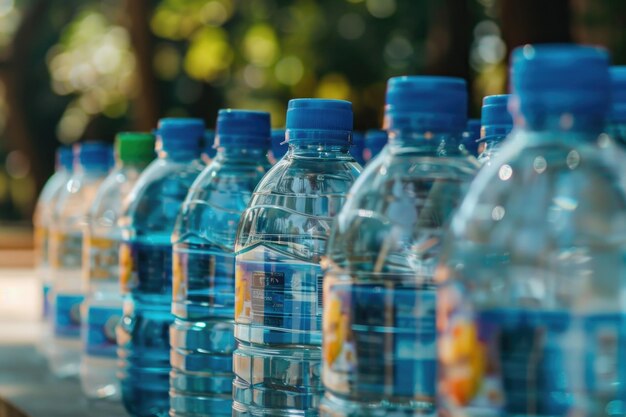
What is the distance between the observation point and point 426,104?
121cm

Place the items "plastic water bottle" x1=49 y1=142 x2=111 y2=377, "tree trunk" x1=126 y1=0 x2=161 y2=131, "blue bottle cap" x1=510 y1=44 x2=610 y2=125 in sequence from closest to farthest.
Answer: "blue bottle cap" x1=510 y1=44 x2=610 y2=125 → "plastic water bottle" x1=49 y1=142 x2=111 y2=377 → "tree trunk" x1=126 y1=0 x2=161 y2=131

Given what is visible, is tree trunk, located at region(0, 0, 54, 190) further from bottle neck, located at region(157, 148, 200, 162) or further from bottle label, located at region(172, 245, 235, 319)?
bottle label, located at region(172, 245, 235, 319)

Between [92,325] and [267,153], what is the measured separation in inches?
35.5

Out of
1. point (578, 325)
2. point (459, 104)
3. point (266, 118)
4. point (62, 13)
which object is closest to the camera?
point (578, 325)

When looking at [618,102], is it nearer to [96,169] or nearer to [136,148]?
[136,148]

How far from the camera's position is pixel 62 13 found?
16.9m

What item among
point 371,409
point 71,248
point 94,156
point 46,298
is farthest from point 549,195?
point 46,298

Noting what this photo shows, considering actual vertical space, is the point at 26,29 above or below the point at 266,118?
above

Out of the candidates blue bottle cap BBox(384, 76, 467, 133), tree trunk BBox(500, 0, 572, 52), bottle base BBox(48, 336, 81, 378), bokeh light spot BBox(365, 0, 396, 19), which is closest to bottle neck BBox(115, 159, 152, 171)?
bottle base BBox(48, 336, 81, 378)

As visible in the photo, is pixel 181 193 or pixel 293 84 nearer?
pixel 181 193

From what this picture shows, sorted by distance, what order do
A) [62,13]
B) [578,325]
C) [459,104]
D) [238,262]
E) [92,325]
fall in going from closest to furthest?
[578,325]
[459,104]
[238,262]
[92,325]
[62,13]

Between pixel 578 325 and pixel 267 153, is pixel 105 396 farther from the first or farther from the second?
pixel 578 325

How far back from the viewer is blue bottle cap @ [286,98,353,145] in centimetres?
154

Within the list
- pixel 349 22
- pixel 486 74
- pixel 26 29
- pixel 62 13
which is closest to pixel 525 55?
pixel 349 22
